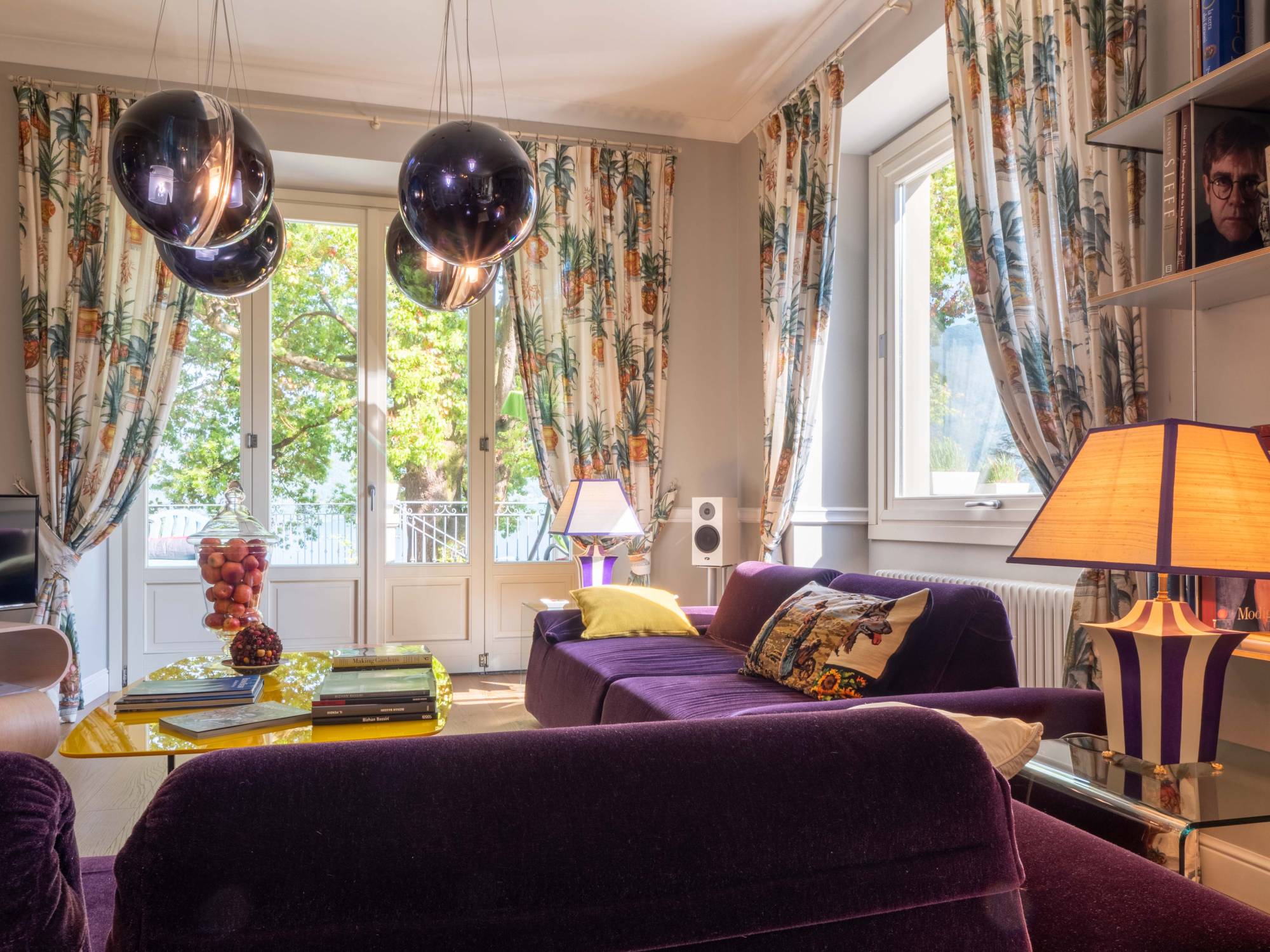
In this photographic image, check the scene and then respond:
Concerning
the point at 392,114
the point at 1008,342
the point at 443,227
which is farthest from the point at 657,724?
the point at 392,114

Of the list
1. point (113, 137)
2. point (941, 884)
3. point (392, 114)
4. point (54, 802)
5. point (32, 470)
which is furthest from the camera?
point (392, 114)

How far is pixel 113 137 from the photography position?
1.98m

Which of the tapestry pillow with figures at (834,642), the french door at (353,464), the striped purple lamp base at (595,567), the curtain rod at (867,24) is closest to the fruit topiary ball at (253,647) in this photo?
the tapestry pillow with figures at (834,642)

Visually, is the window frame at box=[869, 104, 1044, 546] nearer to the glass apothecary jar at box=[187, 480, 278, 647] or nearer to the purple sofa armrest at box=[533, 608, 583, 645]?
the purple sofa armrest at box=[533, 608, 583, 645]

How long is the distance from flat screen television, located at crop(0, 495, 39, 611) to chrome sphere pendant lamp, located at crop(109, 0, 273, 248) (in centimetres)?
279

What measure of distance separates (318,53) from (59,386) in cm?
196

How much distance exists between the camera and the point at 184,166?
6.23 feet

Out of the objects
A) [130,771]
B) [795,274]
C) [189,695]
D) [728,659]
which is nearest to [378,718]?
[189,695]

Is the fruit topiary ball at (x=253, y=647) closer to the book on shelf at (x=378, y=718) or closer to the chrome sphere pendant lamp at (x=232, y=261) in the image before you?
the book on shelf at (x=378, y=718)

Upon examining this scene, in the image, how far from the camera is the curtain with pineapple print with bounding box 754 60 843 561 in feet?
14.0

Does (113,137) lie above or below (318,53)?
below

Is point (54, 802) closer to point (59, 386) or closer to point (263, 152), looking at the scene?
point (263, 152)

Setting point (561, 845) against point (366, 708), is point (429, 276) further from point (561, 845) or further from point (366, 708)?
point (561, 845)

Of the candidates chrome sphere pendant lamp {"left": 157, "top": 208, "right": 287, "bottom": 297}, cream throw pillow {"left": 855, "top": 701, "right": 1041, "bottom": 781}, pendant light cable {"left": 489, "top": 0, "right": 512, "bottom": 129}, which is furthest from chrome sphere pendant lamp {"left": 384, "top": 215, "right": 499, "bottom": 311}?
cream throw pillow {"left": 855, "top": 701, "right": 1041, "bottom": 781}
